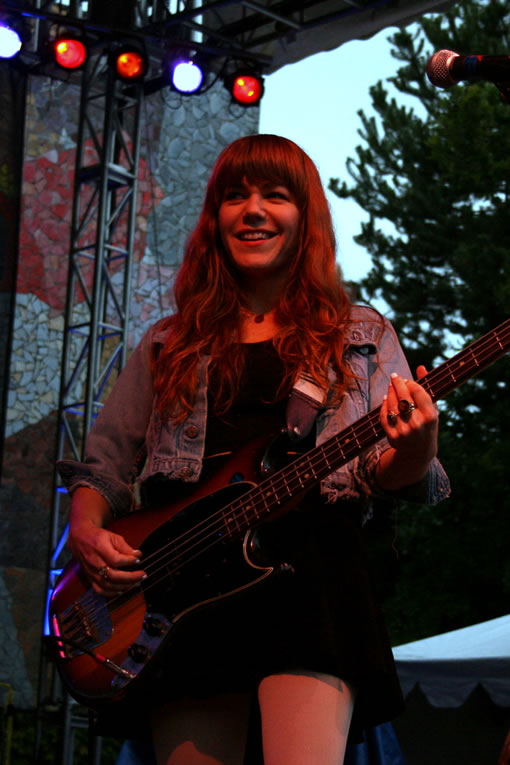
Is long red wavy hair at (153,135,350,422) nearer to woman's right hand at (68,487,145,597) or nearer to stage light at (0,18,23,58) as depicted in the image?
woman's right hand at (68,487,145,597)

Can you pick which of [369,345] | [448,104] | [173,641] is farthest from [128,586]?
[448,104]

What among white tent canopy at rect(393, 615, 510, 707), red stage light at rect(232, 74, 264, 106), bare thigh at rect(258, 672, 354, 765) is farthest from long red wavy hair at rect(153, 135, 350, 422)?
red stage light at rect(232, 74, 264, 106)

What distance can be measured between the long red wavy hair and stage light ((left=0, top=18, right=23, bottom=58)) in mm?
5095

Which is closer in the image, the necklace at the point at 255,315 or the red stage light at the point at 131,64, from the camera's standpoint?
the necklace at the point at 255,315

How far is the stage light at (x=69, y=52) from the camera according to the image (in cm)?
670

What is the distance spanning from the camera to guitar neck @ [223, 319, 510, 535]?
1751 millimetres

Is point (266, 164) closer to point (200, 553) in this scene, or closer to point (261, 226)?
point (261, 226)

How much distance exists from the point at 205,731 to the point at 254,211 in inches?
40.0

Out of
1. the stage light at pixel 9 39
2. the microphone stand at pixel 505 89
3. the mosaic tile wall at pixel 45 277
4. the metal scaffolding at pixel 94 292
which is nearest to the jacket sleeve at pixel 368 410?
the microphone stand at pixel 505 89

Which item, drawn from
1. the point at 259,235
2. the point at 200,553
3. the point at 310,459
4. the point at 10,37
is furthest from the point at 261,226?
the point at 10,37

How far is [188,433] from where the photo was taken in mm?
1952

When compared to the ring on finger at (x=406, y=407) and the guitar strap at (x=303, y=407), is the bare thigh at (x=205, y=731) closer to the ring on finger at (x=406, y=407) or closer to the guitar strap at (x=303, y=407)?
the guitar strap at (x=303, y=407)

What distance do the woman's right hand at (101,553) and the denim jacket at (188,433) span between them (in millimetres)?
74

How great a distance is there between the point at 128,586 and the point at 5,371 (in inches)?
270
